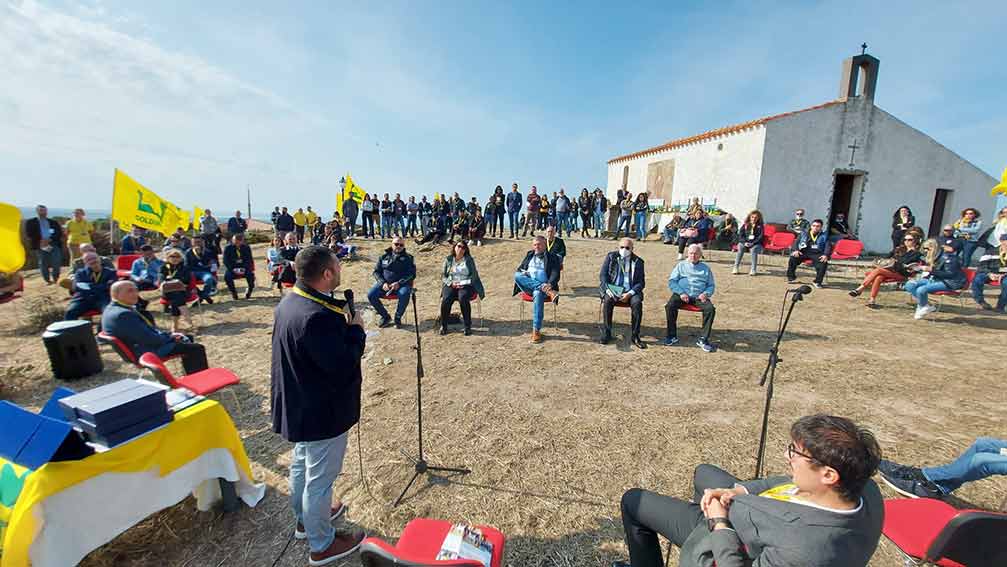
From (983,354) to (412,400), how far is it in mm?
7888

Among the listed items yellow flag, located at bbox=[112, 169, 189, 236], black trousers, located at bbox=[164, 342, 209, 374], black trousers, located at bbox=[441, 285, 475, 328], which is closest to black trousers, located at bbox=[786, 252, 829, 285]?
black trousers, located at bbox=[441, 285, 475, 328]

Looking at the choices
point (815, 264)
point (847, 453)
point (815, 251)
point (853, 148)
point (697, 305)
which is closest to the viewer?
point (847, 453)

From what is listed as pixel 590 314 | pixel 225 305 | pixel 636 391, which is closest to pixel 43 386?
pixel 225 305

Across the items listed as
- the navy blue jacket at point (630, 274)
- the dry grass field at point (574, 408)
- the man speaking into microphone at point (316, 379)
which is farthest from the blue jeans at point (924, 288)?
the man speaking into microphone at point (316, 379)

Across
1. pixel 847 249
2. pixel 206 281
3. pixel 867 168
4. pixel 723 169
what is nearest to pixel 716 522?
pixel 206 281

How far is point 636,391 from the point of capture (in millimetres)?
4820

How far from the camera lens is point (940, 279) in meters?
7.13

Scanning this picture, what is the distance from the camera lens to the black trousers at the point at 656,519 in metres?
2.04

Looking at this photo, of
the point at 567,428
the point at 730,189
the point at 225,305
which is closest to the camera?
the point at 567,428

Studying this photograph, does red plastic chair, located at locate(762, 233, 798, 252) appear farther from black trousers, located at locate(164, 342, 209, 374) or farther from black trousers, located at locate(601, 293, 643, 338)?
black trousers, located at locate(164, 342, 209, 374)

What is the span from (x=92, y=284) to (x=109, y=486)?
6.33m

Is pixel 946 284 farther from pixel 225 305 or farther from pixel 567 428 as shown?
pixel 225 305

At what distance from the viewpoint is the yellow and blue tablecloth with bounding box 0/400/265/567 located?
6.63ft

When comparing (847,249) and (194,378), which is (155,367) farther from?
(847,249)
